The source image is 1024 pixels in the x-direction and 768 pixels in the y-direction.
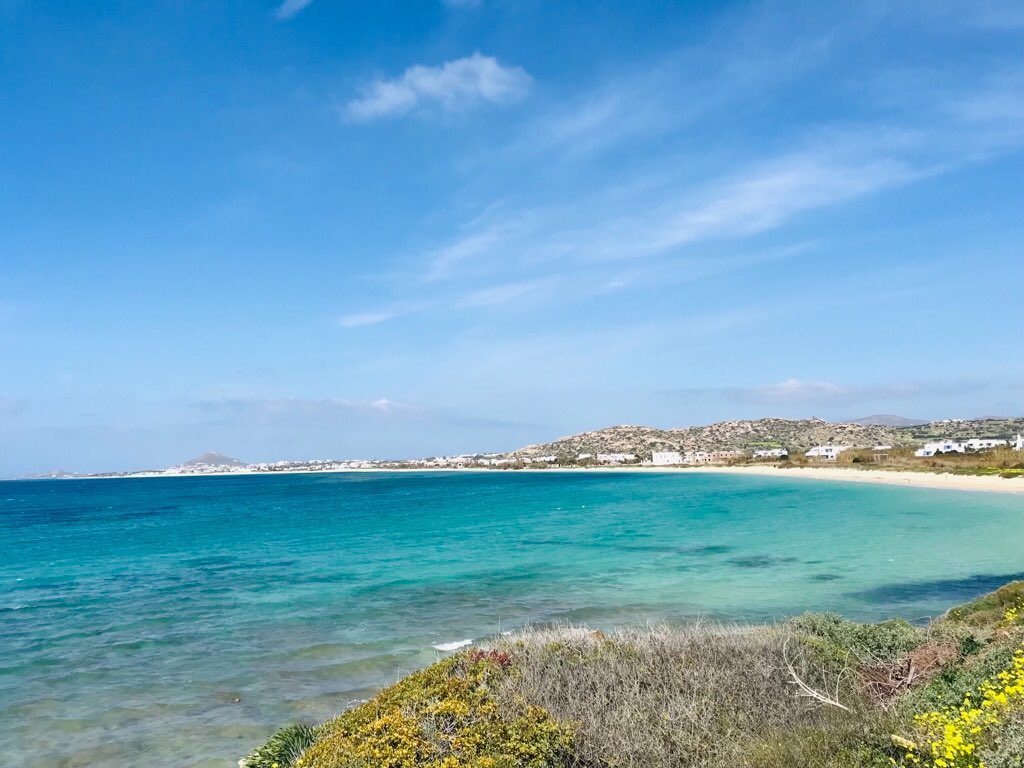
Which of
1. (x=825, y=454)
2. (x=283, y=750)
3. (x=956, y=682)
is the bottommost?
(x=825, y=454)

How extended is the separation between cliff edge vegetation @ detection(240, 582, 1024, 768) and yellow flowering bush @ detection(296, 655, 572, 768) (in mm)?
16

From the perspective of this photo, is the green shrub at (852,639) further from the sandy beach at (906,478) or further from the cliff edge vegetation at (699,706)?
the sandy beach at (906,478)

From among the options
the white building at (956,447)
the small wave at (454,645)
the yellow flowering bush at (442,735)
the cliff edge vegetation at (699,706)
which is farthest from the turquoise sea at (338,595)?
the white building at (956,447)

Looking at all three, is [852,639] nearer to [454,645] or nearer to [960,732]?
[960,732]

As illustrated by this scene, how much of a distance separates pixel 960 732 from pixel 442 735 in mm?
4508

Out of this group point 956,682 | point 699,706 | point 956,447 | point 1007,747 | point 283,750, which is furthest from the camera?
point 956,447

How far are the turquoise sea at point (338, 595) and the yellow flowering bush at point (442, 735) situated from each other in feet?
14.0

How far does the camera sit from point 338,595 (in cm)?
2267

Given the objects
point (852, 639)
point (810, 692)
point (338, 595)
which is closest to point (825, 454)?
point (338, 595)

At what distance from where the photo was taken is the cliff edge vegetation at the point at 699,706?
249 inches

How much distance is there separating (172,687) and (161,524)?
4932 cm

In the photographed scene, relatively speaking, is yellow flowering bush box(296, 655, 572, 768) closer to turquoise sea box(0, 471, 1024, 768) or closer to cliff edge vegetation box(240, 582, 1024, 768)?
cliff edge vegetation box(240, 582, 1024, 768)

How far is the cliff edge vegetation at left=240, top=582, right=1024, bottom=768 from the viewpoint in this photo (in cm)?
631

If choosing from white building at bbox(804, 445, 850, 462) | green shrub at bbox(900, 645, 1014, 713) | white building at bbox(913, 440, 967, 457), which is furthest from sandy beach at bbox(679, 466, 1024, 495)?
green shrub at bbox(900, 645, 1014, 713)
